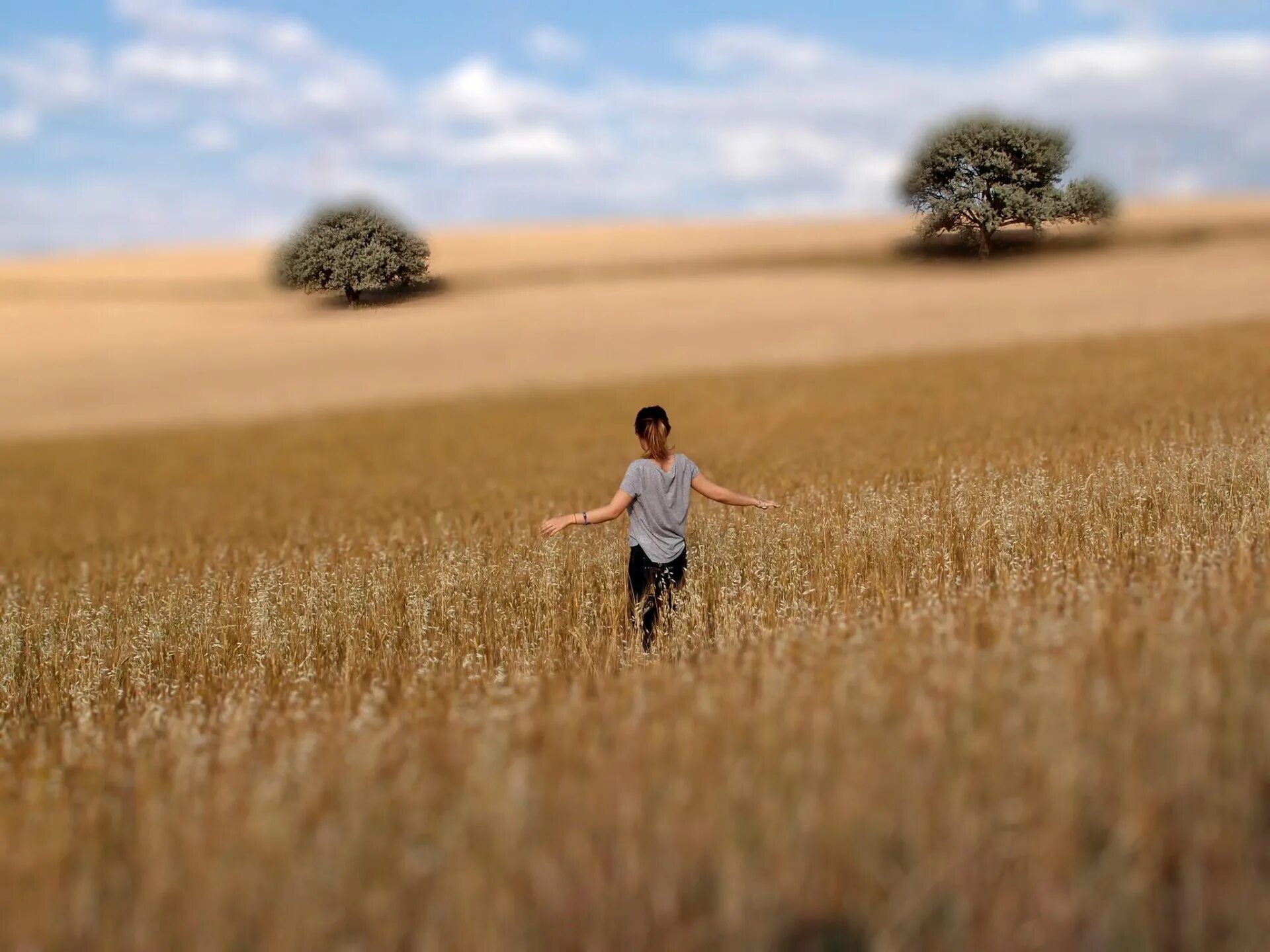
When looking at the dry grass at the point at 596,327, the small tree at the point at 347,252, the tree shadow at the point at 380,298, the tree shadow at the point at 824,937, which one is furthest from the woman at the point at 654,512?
the dry grass at the point at 596,327

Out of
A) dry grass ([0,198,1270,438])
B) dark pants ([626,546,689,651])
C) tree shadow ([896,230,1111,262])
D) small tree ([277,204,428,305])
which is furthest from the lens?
dry grass ([0,198,1270,438])

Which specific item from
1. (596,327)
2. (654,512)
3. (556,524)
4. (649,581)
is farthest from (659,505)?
(596,327)

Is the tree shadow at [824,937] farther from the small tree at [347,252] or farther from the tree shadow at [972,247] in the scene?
the tree shadow at [972,247]

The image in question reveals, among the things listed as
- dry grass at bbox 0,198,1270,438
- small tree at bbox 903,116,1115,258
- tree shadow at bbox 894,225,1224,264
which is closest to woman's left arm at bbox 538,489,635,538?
small tree at bbox 903,116,1115,258

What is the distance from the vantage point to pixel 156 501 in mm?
20625

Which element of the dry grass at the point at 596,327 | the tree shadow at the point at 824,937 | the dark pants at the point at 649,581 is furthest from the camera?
the dry grass at the point at 596,327

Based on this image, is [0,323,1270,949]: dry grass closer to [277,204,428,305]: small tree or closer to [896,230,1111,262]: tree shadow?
[896,230,1111,262]: tree shadow

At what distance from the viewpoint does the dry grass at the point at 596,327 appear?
27.8 m

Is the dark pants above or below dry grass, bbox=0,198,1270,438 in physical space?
below

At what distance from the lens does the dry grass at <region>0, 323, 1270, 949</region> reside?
3412 millimetres

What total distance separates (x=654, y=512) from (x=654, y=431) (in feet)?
1.83

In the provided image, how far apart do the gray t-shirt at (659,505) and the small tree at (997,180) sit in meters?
2.39

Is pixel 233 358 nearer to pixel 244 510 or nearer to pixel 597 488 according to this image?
pixel 244 510

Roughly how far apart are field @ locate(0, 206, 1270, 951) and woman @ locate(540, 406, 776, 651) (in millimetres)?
332
